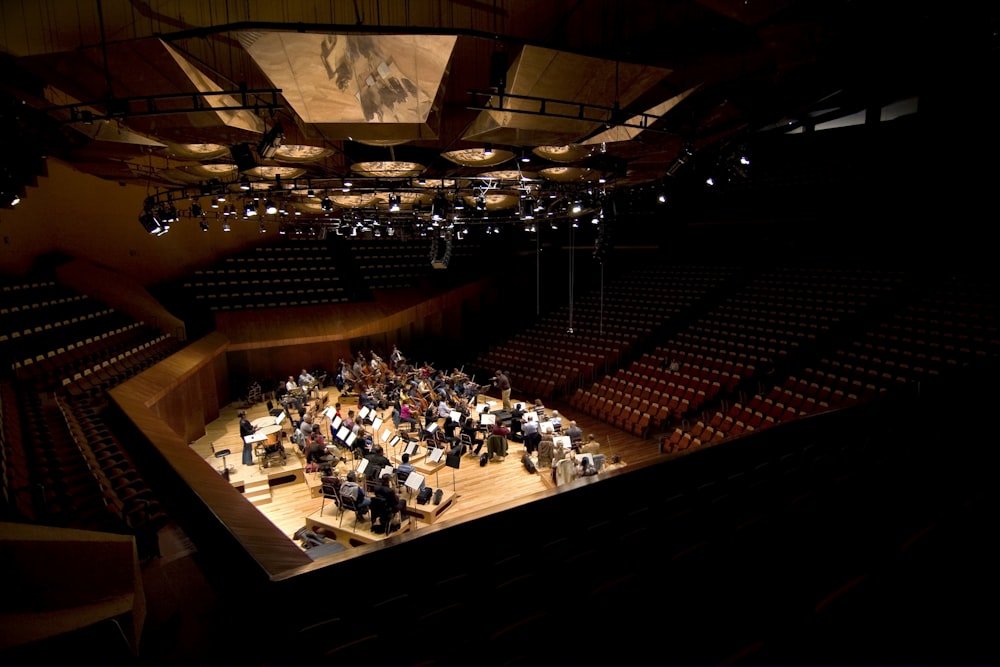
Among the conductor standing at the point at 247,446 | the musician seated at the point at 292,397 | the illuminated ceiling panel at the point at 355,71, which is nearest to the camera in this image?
the illuminated ceiling panel at the point at 355,71

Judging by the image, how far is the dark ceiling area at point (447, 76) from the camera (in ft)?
10.8

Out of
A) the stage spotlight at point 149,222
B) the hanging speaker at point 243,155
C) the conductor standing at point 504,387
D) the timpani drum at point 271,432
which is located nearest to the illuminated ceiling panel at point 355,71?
the hanging speaker at point 243,155

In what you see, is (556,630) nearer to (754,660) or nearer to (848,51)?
(754,660)

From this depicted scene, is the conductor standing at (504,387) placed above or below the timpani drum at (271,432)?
below

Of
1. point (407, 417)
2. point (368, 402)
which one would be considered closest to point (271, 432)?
point (368, 402)

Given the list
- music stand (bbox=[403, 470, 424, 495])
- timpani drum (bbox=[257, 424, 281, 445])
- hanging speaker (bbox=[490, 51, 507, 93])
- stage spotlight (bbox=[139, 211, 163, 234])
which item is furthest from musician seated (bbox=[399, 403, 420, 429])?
hanging speaker (bbox=[490, 51, 507, 93])

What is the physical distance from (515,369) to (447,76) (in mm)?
8605

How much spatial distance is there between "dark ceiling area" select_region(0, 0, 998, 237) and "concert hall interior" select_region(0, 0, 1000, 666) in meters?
0.04

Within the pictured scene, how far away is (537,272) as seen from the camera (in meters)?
15.0

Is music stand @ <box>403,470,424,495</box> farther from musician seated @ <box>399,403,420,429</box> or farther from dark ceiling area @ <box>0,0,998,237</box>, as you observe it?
dark ceiling area @ <box>0,0,998,237</box>

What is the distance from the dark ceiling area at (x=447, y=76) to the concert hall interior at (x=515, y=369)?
0.04 metres

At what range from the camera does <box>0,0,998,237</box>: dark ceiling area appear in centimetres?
328

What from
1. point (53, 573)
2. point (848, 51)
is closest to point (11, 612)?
point (53, 573)

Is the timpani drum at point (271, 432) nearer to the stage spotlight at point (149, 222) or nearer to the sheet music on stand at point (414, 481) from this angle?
the sheet music on stand at point (414, 481)
